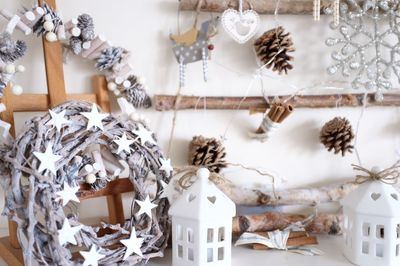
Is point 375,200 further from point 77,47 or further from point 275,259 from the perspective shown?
point 77,47

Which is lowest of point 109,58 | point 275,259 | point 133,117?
point 275,259

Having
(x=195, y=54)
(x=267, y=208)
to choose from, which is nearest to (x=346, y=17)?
(x=195, y=54)

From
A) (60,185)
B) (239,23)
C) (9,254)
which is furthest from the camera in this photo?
(239,23)

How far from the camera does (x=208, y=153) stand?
A: 86 centimetres

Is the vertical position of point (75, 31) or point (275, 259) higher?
point (75, 31)

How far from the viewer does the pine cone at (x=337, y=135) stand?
91 centimetres

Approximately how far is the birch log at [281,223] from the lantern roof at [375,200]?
0.43 feet

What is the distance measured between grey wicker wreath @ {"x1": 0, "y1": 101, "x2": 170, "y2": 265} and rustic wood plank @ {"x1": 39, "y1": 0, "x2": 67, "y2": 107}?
0.11 metres

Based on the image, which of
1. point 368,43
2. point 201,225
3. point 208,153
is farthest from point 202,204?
point 368,43

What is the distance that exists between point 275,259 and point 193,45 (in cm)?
45

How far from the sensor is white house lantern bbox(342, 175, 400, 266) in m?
0.73

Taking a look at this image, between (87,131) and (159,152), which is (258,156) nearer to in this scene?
(159,152)

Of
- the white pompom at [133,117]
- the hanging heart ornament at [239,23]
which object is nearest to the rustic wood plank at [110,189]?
the white pompom at [133,117]

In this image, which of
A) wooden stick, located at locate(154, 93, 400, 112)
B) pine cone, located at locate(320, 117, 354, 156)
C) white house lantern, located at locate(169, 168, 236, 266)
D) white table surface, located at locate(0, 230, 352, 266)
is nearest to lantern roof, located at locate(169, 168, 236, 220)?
white house lantern, located at locate(169, 168, 236, 266)
